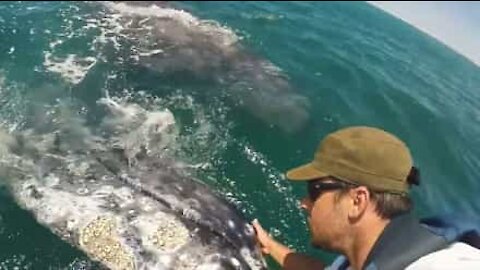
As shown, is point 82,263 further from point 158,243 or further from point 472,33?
point 472,33

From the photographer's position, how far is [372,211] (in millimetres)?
3785

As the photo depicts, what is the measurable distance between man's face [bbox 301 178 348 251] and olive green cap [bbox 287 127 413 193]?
8 centimetres

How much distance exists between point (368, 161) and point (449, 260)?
616 millimetres

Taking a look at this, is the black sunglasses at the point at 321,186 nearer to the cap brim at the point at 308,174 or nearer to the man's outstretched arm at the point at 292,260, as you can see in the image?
the cap brim at the point at 308,174

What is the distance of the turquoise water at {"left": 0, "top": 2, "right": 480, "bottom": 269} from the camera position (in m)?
7.80

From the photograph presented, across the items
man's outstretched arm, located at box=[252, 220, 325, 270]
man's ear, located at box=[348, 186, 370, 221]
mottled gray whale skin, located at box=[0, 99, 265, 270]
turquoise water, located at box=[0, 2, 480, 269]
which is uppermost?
man's ear, located at box=[348, 186, 370, 221]

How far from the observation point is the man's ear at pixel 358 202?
3.76 m

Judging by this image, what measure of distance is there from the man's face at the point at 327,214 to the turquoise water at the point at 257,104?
257 cm

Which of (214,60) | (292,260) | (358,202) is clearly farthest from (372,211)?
(214,60)

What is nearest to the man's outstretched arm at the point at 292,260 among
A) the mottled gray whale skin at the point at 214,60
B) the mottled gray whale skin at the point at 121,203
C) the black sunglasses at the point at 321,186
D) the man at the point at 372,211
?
the man at the point at 372,211

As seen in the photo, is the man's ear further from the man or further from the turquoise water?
the turquoise water

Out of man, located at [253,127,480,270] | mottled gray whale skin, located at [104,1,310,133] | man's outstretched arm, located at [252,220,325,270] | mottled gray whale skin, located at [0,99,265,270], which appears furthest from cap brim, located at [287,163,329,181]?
mottled gray whale skin, located at [104,1,310,133]

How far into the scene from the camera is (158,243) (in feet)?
20.5

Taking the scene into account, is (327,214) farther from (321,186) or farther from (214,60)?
(214,60)
